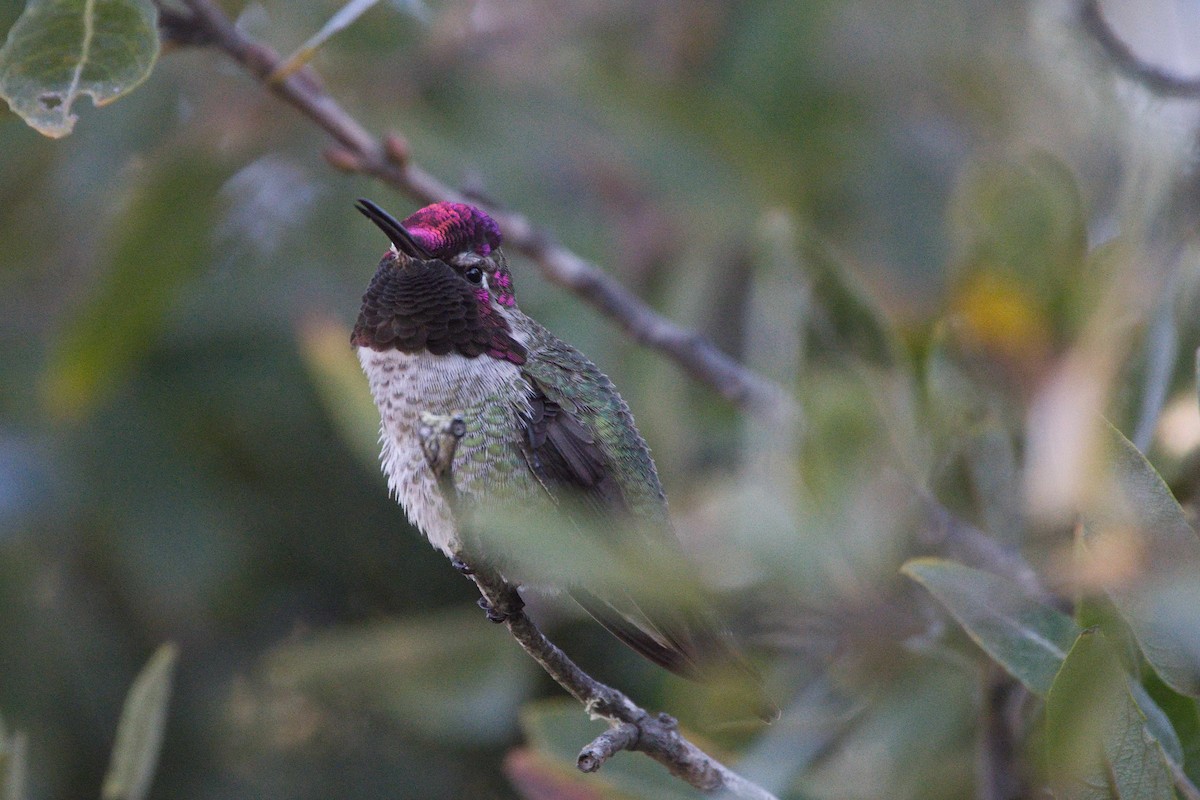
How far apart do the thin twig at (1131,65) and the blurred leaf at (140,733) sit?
170 centimetres

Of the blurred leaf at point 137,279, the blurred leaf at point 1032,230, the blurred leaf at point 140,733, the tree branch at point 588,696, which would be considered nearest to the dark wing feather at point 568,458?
the tree branch at point 588,696

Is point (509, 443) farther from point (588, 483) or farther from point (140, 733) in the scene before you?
point (140, 733)

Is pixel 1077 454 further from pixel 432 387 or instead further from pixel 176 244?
pixel 176 244

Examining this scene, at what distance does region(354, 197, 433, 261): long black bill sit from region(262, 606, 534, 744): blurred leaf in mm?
1498

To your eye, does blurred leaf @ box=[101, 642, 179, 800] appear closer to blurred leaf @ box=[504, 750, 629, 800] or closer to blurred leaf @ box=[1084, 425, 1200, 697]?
blurred leaf @ box=[504, 750, 629, 800]

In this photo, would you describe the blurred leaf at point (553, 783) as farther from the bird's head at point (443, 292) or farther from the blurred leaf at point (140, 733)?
the bird's head at point (443, 292)

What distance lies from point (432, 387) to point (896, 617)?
943mm

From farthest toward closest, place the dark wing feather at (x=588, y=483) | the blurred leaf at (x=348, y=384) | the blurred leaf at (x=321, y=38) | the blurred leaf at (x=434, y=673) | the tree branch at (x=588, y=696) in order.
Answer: the blurred leaf at (x=434, y=673), the blurred leaf at (x=348, y=384), the blurred leaf at (x=321, y=38), the dark wing feather at (x=588, y=483), the tree branch at (x=588, y=696)

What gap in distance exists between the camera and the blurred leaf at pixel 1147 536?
1.15 m

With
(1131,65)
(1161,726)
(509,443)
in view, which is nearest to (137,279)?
(509,443)

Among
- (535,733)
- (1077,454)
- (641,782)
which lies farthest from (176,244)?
(1077,454)

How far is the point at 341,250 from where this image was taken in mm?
3479

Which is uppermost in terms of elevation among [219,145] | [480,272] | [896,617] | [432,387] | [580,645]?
[480,272]

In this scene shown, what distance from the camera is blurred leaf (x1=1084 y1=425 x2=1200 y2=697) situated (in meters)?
1.15
